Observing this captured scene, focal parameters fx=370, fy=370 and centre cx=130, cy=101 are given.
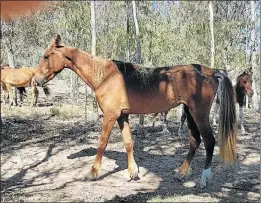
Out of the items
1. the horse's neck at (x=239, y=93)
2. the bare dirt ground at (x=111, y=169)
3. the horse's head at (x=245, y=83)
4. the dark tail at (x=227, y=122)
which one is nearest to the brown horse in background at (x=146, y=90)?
the dark tail at (x=227, y=122)

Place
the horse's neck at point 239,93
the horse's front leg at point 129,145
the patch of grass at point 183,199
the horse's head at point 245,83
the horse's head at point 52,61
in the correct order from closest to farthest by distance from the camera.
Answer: the patch of grass at point 183,199
the horse's front leg at point 129,145
the horse's head at point 52,61
the horse's neck at point 239,93
the horse's head at point 245,83

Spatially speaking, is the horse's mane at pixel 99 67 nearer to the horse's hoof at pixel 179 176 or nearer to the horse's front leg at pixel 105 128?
the horse's front leg at pixel 105 128

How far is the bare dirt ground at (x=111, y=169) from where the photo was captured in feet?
15.4

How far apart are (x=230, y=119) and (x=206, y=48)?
21673 millimetres

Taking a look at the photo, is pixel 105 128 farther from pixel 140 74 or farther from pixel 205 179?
pixel 205 179

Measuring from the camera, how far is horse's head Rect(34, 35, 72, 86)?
5.79 metres

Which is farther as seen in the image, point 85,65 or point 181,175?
point 85,65

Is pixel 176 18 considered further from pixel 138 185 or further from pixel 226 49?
pixel 138 185

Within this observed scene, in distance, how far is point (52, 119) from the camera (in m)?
12.6

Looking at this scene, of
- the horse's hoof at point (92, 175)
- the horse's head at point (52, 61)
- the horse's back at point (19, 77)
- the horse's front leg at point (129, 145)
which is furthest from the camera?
the horse's back at point (19, 77)

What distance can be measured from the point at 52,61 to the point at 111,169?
6.65ft

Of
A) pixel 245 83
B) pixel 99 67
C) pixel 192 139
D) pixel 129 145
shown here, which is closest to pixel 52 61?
pixel 99 67

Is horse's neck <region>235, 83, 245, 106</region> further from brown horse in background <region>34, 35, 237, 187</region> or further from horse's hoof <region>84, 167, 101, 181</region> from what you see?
horse's hoof <region>84, 167, 101, 181</region>

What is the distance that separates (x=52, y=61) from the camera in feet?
19.0
